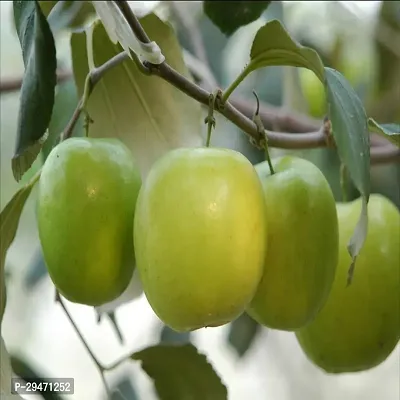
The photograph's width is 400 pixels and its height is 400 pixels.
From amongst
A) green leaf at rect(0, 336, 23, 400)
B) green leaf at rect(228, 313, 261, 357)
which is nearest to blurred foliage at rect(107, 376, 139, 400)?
green leaf at rect(228, 313, 261, 357)

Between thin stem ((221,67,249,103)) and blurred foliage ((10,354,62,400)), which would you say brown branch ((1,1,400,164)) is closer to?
thin stem ((221,67,249,103))

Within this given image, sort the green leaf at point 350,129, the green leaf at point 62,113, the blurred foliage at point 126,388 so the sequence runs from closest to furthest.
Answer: the green leaf at point 350,129 < the green leaf at point 62,113 < the blurred foliage at point 126,388

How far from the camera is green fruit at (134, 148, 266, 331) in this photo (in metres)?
0.34

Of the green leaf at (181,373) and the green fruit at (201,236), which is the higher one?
the green fruit at (201,236)

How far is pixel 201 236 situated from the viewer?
0.34 m

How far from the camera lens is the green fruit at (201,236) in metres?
0.34

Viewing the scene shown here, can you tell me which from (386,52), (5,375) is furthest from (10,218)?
(386,52)

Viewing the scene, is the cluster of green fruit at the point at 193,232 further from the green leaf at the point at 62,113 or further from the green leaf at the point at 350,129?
the green leaf at the point at 62,113

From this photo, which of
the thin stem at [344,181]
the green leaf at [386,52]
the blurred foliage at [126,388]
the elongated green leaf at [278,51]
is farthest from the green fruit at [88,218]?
the green leaf at [386,52]

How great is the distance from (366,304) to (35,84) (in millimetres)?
289

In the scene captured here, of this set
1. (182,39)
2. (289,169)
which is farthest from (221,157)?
(182,39)

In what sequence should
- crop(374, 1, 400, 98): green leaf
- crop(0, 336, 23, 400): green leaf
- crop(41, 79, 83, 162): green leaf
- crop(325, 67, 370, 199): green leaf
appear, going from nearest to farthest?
crop(325, 67, 370, 199): green leaf → crop(0, 336, 23, 400): green leaf → crop(41, 79, 83, 162): green leaf → crop(374, 1, 400, 98): green leaf

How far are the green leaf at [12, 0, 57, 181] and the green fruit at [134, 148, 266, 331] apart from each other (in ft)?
0.22

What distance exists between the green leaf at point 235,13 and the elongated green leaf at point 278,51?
8.6 inches
